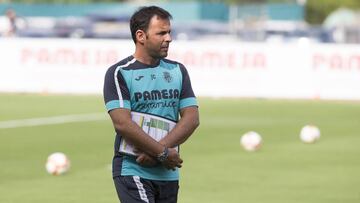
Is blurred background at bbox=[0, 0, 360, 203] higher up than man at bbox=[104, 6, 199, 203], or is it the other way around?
man at bbox=[104, 6, 199, 203]

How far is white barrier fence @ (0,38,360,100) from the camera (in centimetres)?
2959

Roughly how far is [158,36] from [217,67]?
2294 cm

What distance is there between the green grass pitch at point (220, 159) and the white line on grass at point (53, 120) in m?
0.41

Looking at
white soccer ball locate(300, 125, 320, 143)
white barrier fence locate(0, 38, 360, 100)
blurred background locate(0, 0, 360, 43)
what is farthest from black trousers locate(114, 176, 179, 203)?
blurred background locate(0, 0, 360, 43)

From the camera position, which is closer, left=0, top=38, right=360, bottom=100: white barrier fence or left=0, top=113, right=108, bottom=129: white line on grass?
left=0, top=113, right=108, bottom=129: white line on grass

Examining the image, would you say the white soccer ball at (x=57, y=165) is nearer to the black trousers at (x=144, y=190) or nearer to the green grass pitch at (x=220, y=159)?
the green grass pitch at (x=220, y=159)

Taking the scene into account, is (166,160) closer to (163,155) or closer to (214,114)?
(163,155)

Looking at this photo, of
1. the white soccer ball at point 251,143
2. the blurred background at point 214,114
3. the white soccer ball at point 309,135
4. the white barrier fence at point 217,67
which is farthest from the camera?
the white barrier fence at point 217,67

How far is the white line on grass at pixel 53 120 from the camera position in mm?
21234

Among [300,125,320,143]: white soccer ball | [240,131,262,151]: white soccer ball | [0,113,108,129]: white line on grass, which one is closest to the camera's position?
[240,131,262,151]: white soccer ball

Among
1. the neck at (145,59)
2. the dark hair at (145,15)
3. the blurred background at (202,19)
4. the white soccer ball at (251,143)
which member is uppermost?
the dark hair at (145,15)

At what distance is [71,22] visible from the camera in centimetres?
5269

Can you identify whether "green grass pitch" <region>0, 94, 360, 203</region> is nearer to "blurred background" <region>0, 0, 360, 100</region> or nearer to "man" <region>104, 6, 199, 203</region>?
"blurred background" <region>0, 0, 360, 100</region>

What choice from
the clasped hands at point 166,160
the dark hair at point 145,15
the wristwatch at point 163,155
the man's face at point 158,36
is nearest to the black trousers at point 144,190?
the clasped hands at point 166,160
